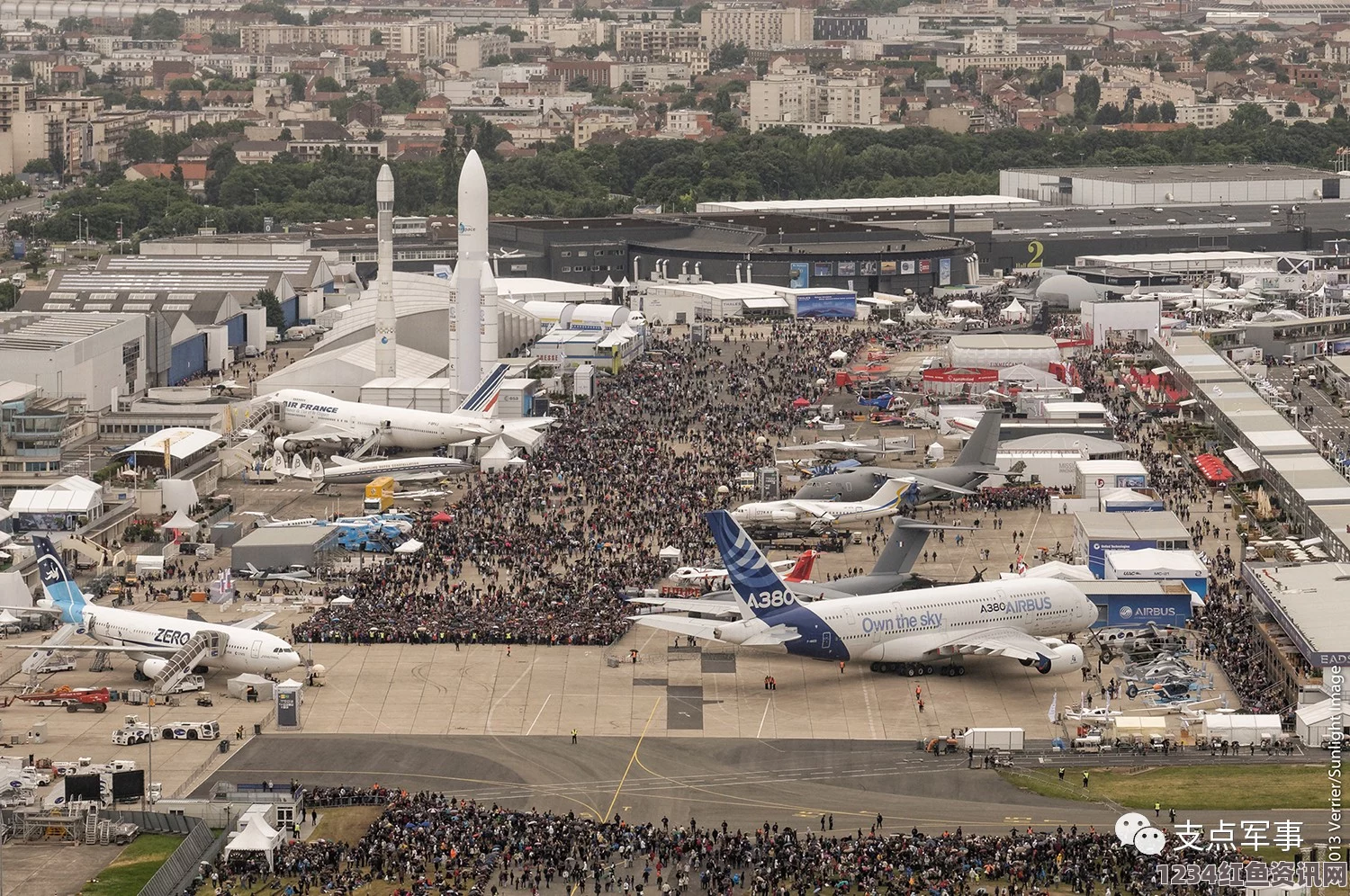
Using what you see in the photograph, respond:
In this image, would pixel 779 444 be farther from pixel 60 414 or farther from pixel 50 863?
pixel 50 863

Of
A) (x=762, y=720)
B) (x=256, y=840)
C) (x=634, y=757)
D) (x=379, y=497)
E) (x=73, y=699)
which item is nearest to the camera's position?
(x=256, y=840)

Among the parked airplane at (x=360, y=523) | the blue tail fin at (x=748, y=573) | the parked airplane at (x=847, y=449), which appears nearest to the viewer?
the blue tail fin at (x=748, y=573)

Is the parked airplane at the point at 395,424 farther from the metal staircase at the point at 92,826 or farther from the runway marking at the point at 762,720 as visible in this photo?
the metal staircase at the point at 92,826

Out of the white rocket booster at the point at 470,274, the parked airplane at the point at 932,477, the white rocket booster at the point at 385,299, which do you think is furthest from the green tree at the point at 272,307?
the parked airplane at the point at 932,477

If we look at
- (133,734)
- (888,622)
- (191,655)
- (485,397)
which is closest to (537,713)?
(191,655)

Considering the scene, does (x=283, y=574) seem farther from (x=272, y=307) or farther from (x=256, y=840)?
(x=272, y=307)

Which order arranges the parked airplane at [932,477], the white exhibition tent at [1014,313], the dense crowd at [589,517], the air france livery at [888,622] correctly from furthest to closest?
the white exhibition tent at [1014,313] < the parked airplane at [932,477] < the dense crowd at [589,517] < the air france livery at [888,622]

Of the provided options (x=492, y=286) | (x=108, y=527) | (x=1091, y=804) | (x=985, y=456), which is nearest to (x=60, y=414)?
(x=108, y=527)
